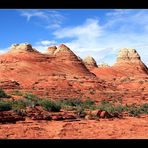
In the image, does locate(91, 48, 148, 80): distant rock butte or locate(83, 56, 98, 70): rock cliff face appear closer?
locate(91, 48, 148, 80): distant rock butte

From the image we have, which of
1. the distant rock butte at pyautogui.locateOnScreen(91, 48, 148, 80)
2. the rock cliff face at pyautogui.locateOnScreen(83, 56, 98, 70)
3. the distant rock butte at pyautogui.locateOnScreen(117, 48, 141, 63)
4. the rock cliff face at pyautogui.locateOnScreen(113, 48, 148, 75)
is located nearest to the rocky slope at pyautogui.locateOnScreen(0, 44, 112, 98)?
the distant rock butte at pyautogui.locateOnScreen(91, 48, 148, 80)

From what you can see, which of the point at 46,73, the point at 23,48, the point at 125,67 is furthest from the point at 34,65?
the point at 125,67

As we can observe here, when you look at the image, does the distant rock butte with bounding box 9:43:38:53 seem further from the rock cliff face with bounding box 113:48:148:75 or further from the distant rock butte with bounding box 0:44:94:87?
the rock cliff face with bounding box 113:48:148:75

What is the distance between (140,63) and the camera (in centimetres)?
5672

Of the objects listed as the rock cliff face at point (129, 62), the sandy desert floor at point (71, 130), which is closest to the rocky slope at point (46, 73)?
the rock cliff face at point (129, 62)

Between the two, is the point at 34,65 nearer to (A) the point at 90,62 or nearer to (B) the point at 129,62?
(B) the point at 129,62

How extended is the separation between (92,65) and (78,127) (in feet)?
161

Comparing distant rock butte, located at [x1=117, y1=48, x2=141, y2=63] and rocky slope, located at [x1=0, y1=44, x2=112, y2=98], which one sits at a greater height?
distant rock butte, located at [x1=117, y1=48, x2=141, y2=63]

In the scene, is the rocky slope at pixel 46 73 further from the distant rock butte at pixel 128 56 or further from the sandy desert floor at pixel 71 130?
the sandy desert floor at pixel 71 130

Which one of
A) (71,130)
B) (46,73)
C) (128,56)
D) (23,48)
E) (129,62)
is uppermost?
(128,56)

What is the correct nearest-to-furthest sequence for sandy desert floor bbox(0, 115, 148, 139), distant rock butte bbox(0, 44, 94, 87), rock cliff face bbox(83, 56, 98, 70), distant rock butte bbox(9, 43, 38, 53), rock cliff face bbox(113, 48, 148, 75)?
1. sandy desert floor bbox(0, 115, 148, 139)
2. distant rock butte bbox(0, 44, 94, 87)
3. distant rock butte bbox(9, 43, 38, 53)
4. rock cliff face bbox(113, 48, 148, 75)
5. rock cliff face bbox(83, 56, 98, 70)

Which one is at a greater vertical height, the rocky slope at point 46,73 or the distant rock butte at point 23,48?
the distant rock butte at point 23,48
